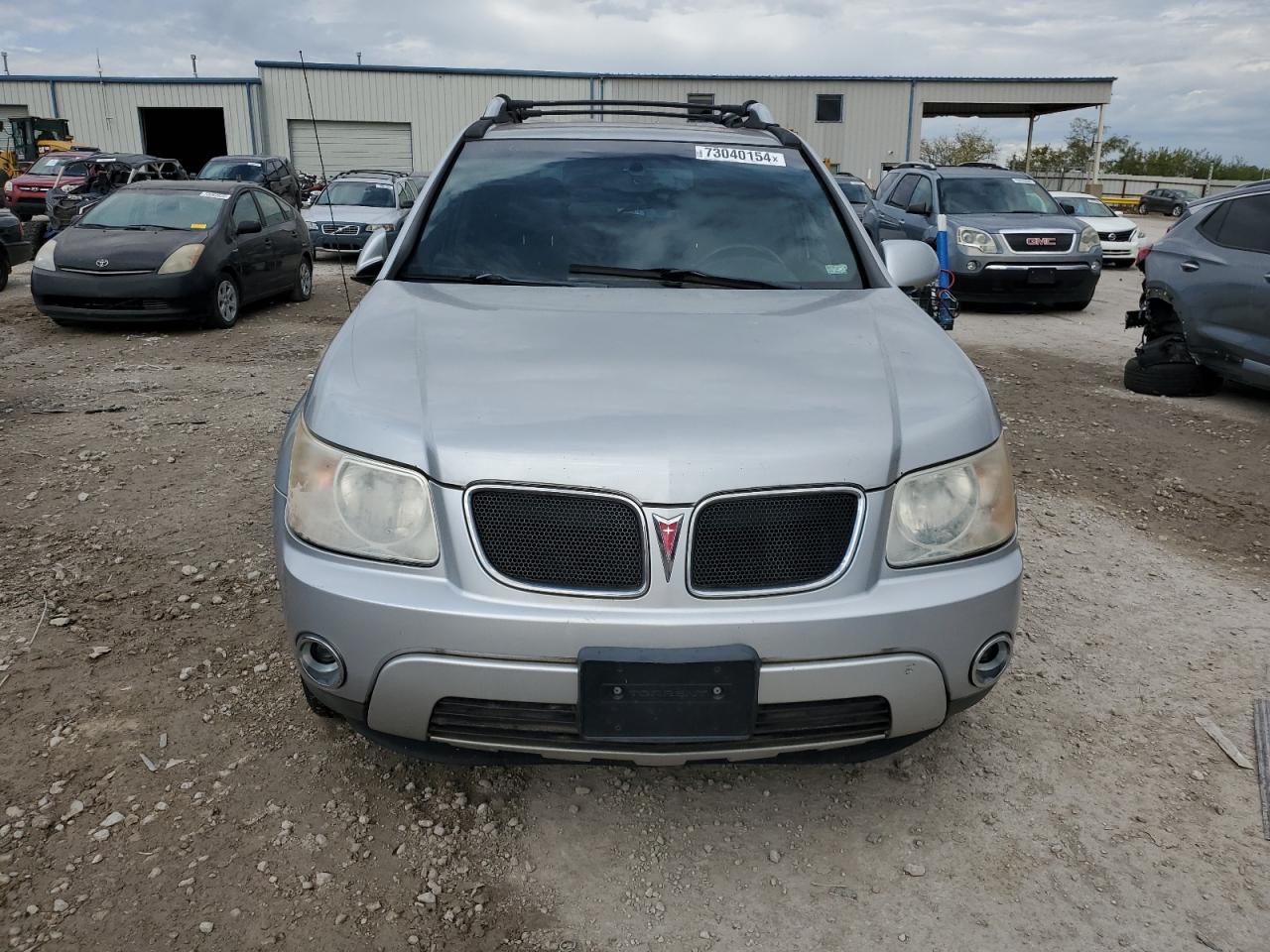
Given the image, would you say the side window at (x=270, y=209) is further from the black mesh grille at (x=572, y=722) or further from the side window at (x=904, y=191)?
the black mesh grille at (x=572, y=722)

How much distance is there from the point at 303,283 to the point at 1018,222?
8692mm

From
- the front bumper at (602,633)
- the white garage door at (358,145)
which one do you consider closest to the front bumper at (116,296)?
the front bumper at (602,633)

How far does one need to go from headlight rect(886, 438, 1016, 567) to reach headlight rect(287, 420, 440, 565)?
104 cm

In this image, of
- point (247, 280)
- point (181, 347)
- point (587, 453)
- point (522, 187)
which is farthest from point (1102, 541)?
point (247, 280)

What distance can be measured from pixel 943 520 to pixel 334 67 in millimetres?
37312

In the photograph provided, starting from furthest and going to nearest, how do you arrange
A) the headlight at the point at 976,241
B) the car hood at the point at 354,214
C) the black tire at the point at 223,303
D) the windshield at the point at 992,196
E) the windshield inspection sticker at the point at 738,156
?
the car hood at the point at 354,214 < the windshield at the point at 992,196 < the headlight at the point at 976,241 < the black tire at the point at 223,303 < the windshield inspection sticker at the point at 738,156

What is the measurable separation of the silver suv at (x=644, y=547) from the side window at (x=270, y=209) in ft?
32.6

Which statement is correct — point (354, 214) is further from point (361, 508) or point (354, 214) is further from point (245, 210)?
point (361, 508)

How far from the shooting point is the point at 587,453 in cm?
215

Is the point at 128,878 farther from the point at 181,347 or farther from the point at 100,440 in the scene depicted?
the point at 181,347

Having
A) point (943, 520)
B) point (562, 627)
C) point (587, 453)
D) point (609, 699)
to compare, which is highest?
point (587, 453)

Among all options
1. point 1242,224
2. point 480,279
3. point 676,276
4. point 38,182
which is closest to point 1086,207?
point 1242,224

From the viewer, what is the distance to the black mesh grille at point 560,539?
85.0 inches

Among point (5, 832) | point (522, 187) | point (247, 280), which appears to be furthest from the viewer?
point (247, 280)
